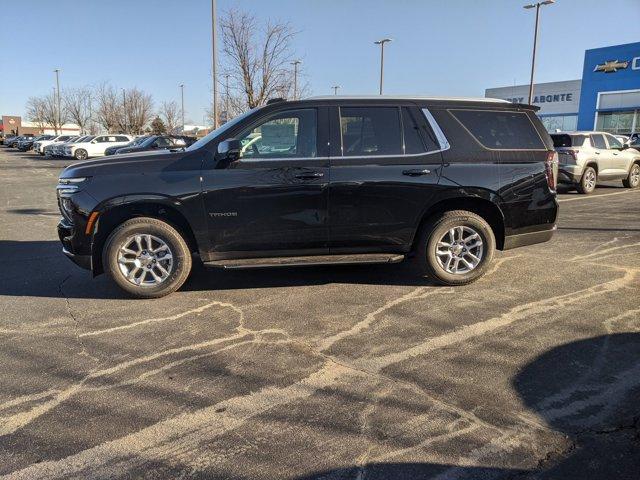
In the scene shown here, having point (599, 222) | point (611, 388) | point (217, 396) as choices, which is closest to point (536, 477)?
point (611, 388)

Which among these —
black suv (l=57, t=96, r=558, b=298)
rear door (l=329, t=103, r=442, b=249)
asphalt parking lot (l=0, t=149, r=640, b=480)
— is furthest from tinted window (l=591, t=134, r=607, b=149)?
rear door (l=329, t=103, r=442, b=249)

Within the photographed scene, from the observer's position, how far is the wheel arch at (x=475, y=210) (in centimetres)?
559

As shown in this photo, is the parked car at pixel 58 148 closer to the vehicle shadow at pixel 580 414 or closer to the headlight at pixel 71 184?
the headlight at pixel 71 184

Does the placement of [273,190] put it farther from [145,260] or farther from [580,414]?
[580,414]

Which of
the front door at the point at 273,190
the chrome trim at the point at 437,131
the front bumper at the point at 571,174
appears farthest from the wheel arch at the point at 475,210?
the front bumper at the point at 571,174

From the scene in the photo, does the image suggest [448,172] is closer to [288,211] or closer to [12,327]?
[288,211]

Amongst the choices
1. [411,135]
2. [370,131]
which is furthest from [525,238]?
[370,131]

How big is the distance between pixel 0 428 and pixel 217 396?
1.25 m

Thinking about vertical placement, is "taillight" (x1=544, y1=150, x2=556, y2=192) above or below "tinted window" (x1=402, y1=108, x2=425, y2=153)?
below

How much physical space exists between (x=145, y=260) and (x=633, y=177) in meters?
15.9

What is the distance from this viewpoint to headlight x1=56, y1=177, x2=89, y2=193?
200 inches

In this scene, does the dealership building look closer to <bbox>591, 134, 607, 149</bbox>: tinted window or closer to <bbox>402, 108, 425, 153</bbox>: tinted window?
<bbox>591, 134, 607, 149</bbox>: tinted window

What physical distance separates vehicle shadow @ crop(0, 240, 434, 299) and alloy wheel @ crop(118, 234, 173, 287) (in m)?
0.34

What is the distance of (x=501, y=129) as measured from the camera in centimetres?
571
